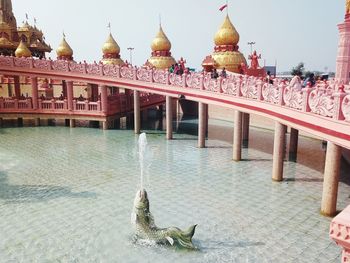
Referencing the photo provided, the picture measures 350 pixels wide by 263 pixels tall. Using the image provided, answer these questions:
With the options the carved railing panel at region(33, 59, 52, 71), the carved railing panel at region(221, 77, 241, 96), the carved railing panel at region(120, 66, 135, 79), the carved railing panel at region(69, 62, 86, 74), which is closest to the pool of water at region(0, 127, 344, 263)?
the carved railing panel at region(221, 77, 241, 96)

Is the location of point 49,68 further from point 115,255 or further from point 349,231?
point 349,231

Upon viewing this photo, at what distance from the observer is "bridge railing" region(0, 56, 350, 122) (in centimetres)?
904

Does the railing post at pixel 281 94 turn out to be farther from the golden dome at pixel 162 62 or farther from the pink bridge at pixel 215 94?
the golden dome at pixel 162 62

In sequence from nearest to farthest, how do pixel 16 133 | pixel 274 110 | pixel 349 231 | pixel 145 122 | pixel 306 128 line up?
pixel 349 231
pixel 306 128
pixel 274 110
pixel 16 133
pixel 145 122

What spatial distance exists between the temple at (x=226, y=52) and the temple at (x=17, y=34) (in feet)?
79.1

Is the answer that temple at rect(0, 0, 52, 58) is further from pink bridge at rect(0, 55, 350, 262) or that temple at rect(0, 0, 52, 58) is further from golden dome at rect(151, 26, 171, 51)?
golden dome at rect(151, 26, 171, 51)

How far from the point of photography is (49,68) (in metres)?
25.4

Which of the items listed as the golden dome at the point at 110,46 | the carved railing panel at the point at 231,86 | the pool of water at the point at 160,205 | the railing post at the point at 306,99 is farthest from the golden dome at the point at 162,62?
the railing post at the point at 306,99

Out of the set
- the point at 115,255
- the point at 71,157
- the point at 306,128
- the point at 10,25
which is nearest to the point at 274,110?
the point at 306,128

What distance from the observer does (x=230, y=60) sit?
84.6 ft

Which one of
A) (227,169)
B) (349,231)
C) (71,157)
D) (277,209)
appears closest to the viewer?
(349,231)

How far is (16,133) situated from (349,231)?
2444 cm

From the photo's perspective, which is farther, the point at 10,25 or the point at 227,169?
the point at 10,25

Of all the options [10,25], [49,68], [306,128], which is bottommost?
[306,128]
